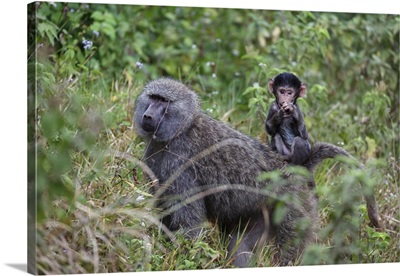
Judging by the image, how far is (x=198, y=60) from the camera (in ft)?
32.5

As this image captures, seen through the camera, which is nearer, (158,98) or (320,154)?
(158,98)

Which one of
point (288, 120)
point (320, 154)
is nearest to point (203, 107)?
point (288, 120)

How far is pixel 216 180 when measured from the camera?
6211mm

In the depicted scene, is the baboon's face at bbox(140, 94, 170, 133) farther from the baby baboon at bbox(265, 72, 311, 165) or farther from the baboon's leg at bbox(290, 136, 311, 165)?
the baboon's leg at bbox(290, 136, 311, 165)

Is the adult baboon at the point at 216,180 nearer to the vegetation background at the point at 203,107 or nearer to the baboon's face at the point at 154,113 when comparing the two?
the baboon's face at the point at 154,113

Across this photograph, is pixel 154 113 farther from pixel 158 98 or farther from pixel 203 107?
pixel 203 107

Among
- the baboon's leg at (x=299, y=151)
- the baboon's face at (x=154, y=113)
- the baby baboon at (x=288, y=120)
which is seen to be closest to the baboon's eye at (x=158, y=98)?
the baboon's face at (x=154, y=113)

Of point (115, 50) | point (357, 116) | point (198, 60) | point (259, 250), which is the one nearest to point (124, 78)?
point (115, 50)

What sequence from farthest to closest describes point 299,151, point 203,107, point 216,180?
point 203,107 → point 299,151 → point 216,180

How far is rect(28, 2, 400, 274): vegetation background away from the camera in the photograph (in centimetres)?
554

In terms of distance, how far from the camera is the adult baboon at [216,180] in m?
6.08

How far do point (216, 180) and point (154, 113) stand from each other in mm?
681

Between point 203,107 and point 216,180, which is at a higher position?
point 203,107

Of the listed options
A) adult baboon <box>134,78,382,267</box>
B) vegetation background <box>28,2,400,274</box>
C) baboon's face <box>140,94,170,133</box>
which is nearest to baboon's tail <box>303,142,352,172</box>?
adult baboon <box>134,78,382,267</box>
